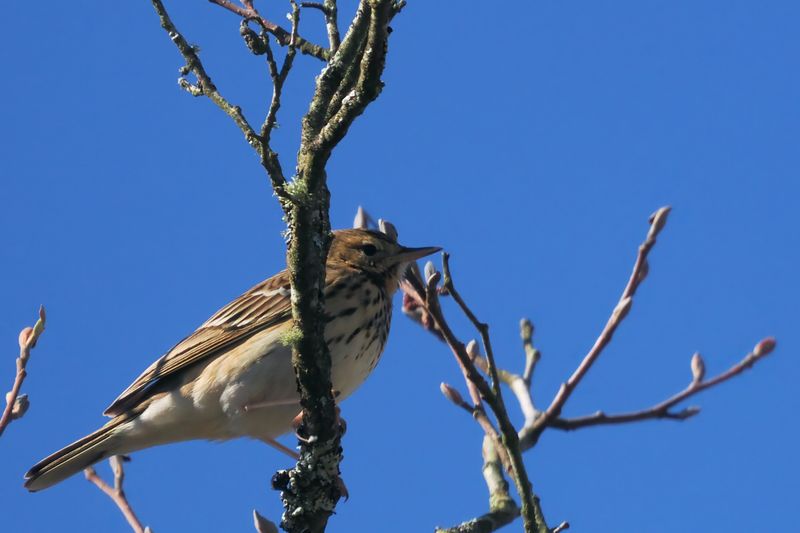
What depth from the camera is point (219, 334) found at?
702 cm

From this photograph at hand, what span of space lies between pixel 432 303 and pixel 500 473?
1350mm

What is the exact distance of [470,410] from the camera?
542cm

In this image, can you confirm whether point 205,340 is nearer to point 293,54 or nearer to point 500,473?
point 500,473

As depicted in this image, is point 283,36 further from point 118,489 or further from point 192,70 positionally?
point 118,489

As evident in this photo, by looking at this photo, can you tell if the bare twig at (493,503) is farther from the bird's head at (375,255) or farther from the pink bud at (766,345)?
the bird's head at (375,255)

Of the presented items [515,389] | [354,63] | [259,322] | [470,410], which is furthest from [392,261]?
[354,63]

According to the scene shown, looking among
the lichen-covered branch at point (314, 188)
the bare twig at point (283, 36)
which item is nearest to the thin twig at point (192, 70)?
the lichen-covered branch at point (314, 188)

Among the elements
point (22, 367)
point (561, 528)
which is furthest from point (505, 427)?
point (22, 367)

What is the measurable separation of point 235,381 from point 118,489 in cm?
94

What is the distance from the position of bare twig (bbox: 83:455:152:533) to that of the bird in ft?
1.00

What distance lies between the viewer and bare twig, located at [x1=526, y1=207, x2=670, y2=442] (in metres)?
5.18

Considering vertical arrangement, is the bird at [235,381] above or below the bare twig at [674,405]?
above

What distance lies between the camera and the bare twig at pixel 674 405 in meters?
5.38

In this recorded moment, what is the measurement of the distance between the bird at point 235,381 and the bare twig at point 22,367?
1.35 m
